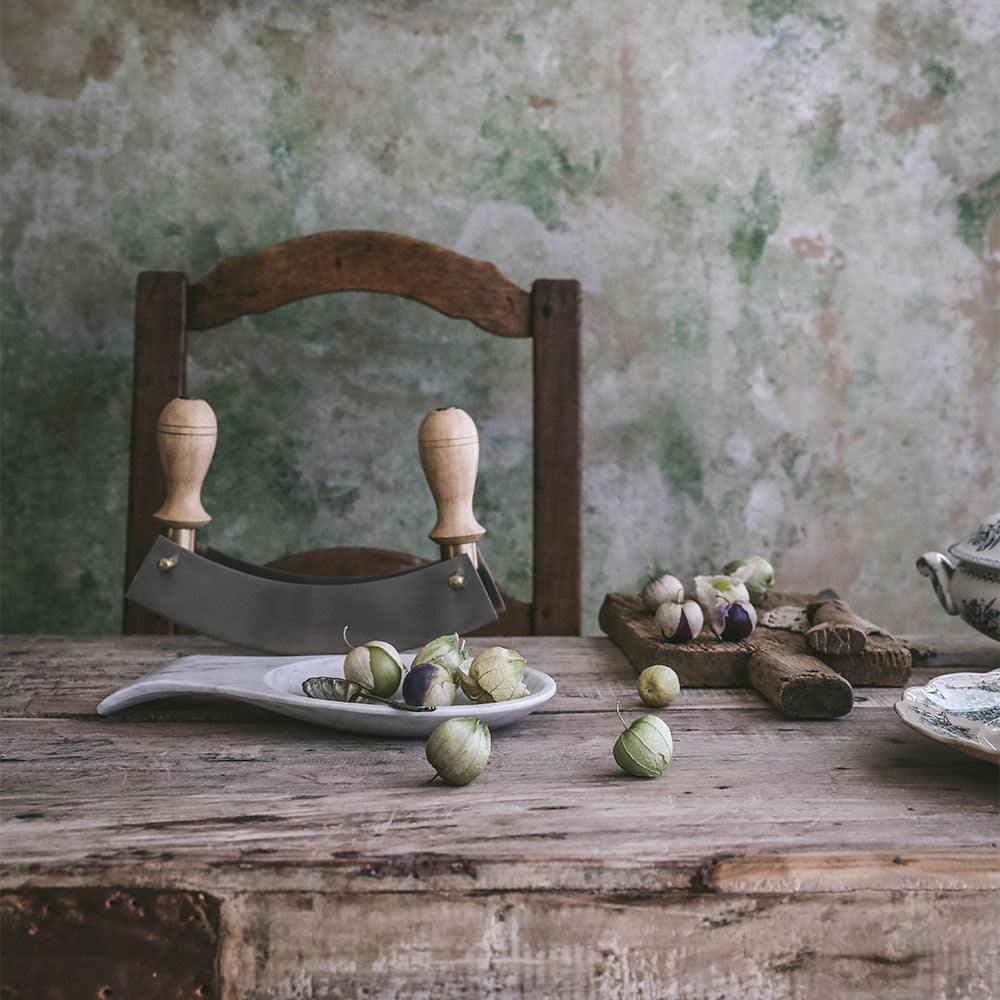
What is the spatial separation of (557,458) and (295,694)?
629 mm

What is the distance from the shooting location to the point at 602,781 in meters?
0.57

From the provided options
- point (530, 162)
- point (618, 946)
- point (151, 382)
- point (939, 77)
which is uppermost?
point (939, 77)

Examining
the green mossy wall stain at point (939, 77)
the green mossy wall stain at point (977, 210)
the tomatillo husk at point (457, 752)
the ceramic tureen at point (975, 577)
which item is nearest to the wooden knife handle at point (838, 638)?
the ceramic tureen at point (975, 577)

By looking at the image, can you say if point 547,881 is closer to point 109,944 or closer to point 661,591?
point 109,944

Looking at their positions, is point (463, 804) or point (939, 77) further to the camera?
point (939, 77)

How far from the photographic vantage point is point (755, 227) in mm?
1528

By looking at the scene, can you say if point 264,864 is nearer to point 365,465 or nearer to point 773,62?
point 365,465

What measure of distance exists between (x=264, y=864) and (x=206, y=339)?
3.79ft

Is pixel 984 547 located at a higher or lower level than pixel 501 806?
higher

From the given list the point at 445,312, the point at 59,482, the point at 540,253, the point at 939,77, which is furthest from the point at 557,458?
the point at 939,77

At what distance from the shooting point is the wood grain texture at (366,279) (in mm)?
1239

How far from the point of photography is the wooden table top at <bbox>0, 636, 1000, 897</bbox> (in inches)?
17.8

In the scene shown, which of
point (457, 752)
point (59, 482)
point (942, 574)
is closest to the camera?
point (457, 752)

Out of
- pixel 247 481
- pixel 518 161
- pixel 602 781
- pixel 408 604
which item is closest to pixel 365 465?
pixel 247 481
